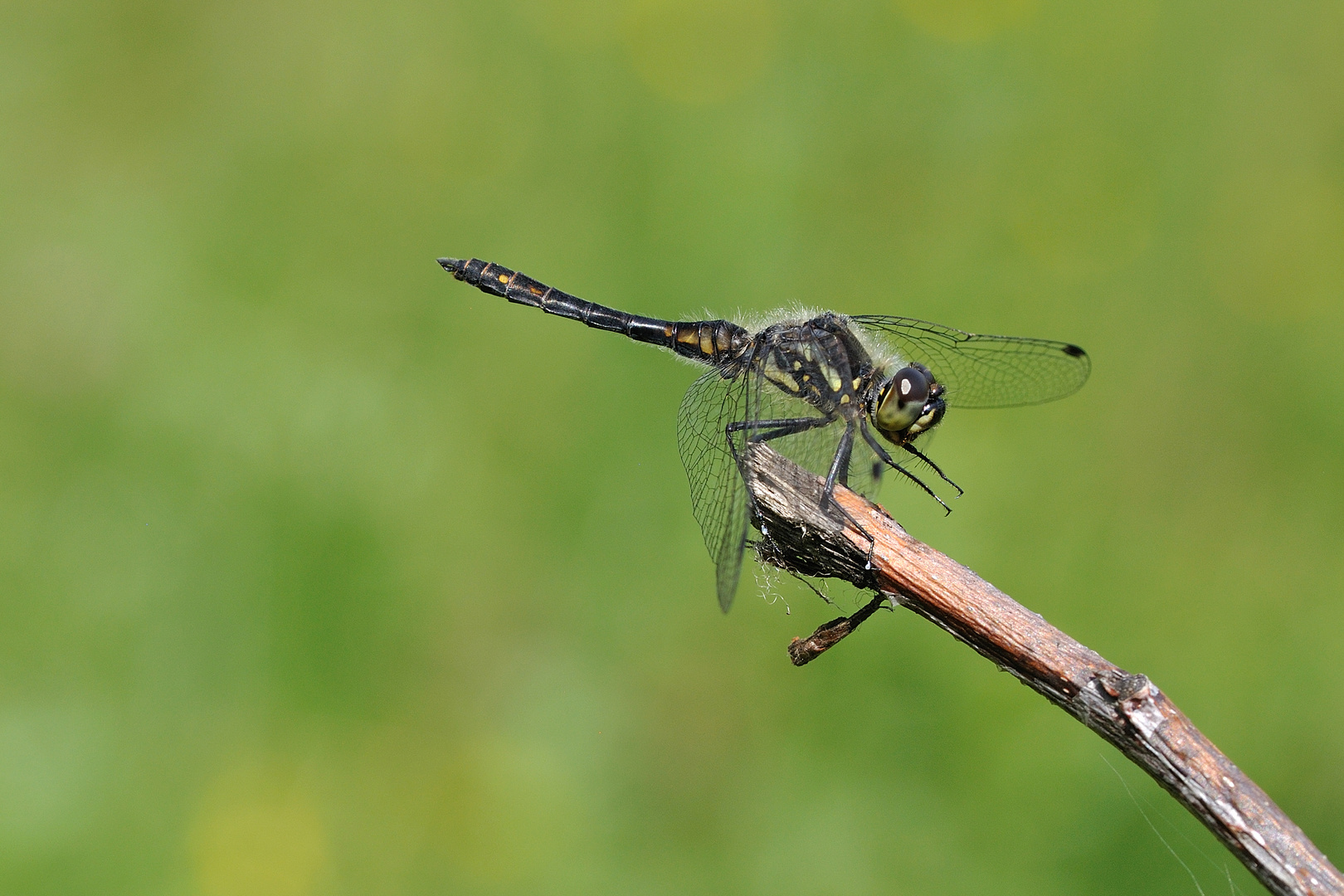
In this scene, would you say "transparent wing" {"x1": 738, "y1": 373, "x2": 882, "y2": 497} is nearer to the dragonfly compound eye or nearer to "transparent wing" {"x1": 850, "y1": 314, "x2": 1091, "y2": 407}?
the dragonfly compound eye

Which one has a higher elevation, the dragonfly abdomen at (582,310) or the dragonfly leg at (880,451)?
the dragonfly abdomen at (582,310)

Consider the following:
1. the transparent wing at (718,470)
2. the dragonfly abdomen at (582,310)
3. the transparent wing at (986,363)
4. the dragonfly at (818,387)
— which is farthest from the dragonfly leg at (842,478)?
the dragonfly abdomen at (582,310)

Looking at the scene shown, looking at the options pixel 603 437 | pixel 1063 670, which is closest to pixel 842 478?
pixel 1063 670

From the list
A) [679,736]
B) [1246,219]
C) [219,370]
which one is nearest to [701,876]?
[679,736]

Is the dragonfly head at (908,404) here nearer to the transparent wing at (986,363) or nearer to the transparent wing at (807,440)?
the transparent wing at (807,440)

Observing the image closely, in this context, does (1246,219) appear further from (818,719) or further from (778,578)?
(778,578)

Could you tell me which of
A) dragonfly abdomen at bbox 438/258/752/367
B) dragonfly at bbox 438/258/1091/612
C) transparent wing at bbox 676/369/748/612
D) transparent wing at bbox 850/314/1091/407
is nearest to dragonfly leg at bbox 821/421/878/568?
dragonfly at bbox 438/258/1091/612

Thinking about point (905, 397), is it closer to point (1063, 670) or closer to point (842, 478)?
point (842, 478)
